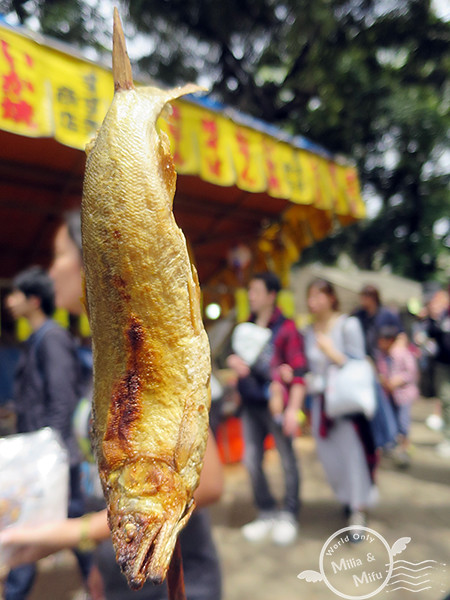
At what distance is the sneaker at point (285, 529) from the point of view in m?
2.84

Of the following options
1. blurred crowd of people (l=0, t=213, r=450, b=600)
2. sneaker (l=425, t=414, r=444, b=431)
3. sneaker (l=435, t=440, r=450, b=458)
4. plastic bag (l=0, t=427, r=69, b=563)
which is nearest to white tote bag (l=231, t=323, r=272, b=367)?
blurred crowd of people (l=0, t=213, r=450, b=600)

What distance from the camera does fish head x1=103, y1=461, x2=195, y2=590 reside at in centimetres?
46

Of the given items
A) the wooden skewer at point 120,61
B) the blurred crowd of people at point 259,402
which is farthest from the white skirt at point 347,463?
the wooden skewer at point 120,61

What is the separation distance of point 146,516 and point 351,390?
7.77 ft

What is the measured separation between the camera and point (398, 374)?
4195 millimetres

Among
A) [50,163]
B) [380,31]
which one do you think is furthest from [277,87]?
[50,163]

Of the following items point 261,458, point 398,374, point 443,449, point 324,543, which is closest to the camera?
point 324,543

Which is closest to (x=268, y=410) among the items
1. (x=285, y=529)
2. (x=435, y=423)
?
(x=285, y=529)

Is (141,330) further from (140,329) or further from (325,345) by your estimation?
(325,345)

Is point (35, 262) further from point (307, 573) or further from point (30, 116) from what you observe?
point (307, 573)

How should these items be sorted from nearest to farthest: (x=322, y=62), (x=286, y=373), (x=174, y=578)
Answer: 1. (x=174, y=578)
2. (x=286, y=373)
3. (x=322, y=62)

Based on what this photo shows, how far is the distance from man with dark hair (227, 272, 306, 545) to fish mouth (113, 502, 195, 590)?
2.31 meters

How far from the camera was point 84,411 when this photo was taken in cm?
152

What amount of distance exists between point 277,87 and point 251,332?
9268mm
